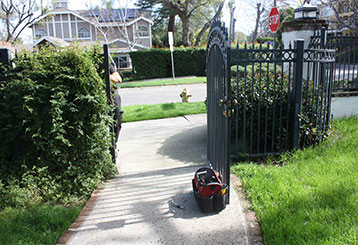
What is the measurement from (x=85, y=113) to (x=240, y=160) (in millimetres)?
2517

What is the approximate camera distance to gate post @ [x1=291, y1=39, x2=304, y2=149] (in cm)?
475

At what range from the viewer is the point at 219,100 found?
3809 mm

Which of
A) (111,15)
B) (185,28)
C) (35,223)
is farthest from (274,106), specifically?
(111,15)

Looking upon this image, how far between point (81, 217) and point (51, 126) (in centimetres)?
122

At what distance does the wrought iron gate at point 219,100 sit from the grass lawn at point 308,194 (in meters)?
0.50

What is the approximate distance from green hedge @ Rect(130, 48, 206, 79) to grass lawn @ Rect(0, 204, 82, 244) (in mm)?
22083

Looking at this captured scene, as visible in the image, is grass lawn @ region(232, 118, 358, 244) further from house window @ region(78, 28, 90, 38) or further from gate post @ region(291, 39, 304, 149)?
house window @ region(78, 28, 90, 38)

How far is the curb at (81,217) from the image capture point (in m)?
3.11

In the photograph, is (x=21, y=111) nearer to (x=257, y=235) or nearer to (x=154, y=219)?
(x=154, y=219)

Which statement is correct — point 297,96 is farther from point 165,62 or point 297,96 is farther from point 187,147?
point 165,62

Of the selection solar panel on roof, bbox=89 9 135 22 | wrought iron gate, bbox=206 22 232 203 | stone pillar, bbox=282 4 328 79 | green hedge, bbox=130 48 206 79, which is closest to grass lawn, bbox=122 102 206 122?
stone pillar, bbox=282 4 328 79

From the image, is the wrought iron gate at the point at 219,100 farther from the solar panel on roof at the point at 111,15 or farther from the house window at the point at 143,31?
the house window at the point at 143,31

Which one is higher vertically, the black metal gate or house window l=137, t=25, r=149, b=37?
house window l=137, t=25, r=149, b=37

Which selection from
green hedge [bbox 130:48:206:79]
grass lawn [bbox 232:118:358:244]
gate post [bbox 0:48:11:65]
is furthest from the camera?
green hedge [bbox 130:48:206:79]
